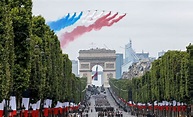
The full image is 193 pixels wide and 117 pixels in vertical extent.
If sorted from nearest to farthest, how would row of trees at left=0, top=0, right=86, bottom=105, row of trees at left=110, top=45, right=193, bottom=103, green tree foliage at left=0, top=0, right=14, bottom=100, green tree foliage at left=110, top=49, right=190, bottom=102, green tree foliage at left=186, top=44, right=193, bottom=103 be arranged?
green tree foliage at left=0, top=0, right=14, bottom=100, row of trees at left=0, top=0, right=86, bottom=105, green tree foliage at left=186, top=44, right=193, bottom=103, row of trees at left=110, top=45, right=193, bottom=103, green tree foliage at left=110, top=49, right=190, bottom=102

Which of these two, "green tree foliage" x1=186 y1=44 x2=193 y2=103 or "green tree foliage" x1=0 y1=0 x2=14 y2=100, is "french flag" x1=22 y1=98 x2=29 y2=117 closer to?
"green tree foliage" x1=0 y1=0 x2=14 y2=100

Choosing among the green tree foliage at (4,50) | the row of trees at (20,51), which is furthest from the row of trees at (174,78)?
the green tree foliage at (4,50)

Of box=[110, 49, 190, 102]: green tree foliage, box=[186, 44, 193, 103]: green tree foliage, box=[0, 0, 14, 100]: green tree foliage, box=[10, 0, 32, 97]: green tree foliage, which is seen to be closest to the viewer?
box=[0, 0, 14, 100]: green tree foliage

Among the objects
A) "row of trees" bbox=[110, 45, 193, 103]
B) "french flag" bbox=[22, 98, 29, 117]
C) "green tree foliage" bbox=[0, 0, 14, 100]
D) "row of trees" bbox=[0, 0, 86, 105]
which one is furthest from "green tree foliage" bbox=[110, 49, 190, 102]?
"green tree foliage" bbox=[0, 0, 14, 100]

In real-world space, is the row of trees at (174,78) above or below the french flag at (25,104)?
above

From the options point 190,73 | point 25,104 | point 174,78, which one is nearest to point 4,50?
point 25,104

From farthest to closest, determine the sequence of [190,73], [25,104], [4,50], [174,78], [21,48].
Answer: [174,78] → [190,73] → [25,104] → [21,48] → [4,50]

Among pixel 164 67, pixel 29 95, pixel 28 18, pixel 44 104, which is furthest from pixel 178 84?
pixel 28 18

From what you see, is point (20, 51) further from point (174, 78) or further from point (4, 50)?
point (174, 78)

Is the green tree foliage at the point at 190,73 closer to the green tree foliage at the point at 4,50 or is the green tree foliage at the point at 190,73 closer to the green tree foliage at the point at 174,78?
the green tree foliage at the point at 174,78

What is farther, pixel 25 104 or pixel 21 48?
pixel 25 104

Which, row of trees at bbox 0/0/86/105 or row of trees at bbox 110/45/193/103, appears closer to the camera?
row of trees at bbox 0/0/86/105
